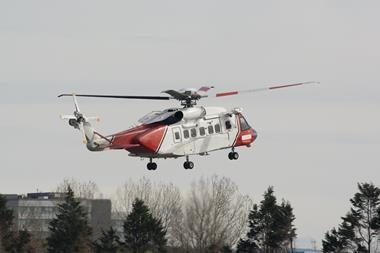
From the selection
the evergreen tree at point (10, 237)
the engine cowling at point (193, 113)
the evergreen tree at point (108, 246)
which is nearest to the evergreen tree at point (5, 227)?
the evergreen tree at point (10, 237)

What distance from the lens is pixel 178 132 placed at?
94.9 m

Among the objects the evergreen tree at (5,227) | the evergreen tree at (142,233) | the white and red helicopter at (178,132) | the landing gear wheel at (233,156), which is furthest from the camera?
the evergreen tree at (5,227)

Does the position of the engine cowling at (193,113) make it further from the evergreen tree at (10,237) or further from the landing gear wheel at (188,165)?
the evergreen tree at (10,237)

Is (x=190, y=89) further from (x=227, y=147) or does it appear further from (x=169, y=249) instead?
(x=169, y=249)

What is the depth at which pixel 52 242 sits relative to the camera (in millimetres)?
145125

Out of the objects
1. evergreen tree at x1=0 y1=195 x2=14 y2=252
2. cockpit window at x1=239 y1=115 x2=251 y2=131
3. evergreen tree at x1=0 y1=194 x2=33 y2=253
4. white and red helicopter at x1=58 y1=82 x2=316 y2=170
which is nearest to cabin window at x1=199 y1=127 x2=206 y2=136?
white and red helicopter at x1=58 y1=82 x2=316 y2=170

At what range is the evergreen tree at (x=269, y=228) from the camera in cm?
15038

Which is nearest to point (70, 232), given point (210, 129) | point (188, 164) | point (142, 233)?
point (142, 233)

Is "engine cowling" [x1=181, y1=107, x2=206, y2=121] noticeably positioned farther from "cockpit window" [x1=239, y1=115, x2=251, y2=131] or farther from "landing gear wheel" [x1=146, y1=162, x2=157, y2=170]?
"cockpit window" [x1=239, y1=115, x2=251, y2=131]

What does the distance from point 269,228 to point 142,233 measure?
15895mm

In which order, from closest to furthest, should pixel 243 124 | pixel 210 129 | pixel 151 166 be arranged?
1. pixel 151 166
2. pixel 210 129
3. pixel 243 124

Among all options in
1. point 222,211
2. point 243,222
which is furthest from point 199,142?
point 243,222

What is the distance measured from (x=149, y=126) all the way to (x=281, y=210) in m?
61.7

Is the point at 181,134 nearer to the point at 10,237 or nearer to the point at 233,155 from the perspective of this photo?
the point at 233,155
